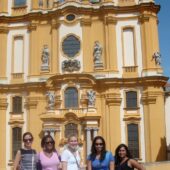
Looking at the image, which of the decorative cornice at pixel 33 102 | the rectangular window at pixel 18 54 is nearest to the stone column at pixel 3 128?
the decorative cornice at pixel 33 102

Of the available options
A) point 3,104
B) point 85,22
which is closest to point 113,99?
point 85,22

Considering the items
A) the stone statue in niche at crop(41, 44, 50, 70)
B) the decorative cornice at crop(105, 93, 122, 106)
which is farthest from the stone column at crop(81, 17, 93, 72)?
the stone statue in niche at crop(41, 44, 50, 70)

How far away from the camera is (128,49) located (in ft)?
97.2

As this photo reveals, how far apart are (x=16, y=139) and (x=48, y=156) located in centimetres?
2260

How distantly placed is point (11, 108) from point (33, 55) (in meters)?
4.50

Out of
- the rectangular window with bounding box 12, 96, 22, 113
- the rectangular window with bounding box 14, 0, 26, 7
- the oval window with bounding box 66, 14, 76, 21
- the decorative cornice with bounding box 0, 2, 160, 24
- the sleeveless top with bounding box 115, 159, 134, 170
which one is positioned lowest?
the sleeveless top with bounding box 115, 159, 134, 170

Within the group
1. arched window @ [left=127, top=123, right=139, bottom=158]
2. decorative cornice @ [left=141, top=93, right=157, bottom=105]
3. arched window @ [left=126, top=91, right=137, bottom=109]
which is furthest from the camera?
arched window @ [left=126, top=91, right=137, bottom=109]

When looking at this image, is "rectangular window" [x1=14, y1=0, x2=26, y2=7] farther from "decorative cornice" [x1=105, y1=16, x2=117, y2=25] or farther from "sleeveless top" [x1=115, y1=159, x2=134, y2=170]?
"sleeveless top" [x1=115, y1=159, x2=134, y2=170]

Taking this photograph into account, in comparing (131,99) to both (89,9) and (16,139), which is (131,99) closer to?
(89,9)

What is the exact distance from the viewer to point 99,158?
24.3ft

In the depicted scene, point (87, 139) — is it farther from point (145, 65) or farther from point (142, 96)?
point (145, 65)

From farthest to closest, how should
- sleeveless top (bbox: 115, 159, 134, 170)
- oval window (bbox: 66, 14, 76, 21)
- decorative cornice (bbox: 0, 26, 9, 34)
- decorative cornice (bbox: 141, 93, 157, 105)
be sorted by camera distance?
decorative cornice (bbox: 0, 26, 9, 34) < oval window (bbox: 66, 14, 76, 21) < decorative cornice (bbox: 141, 93, 157, 105) < sleeveless top (bbox: 115, 159, 134, 170)

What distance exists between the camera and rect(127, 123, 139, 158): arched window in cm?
2784

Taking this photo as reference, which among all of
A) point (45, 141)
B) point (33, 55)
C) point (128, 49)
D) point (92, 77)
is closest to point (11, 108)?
point (33, 55)
